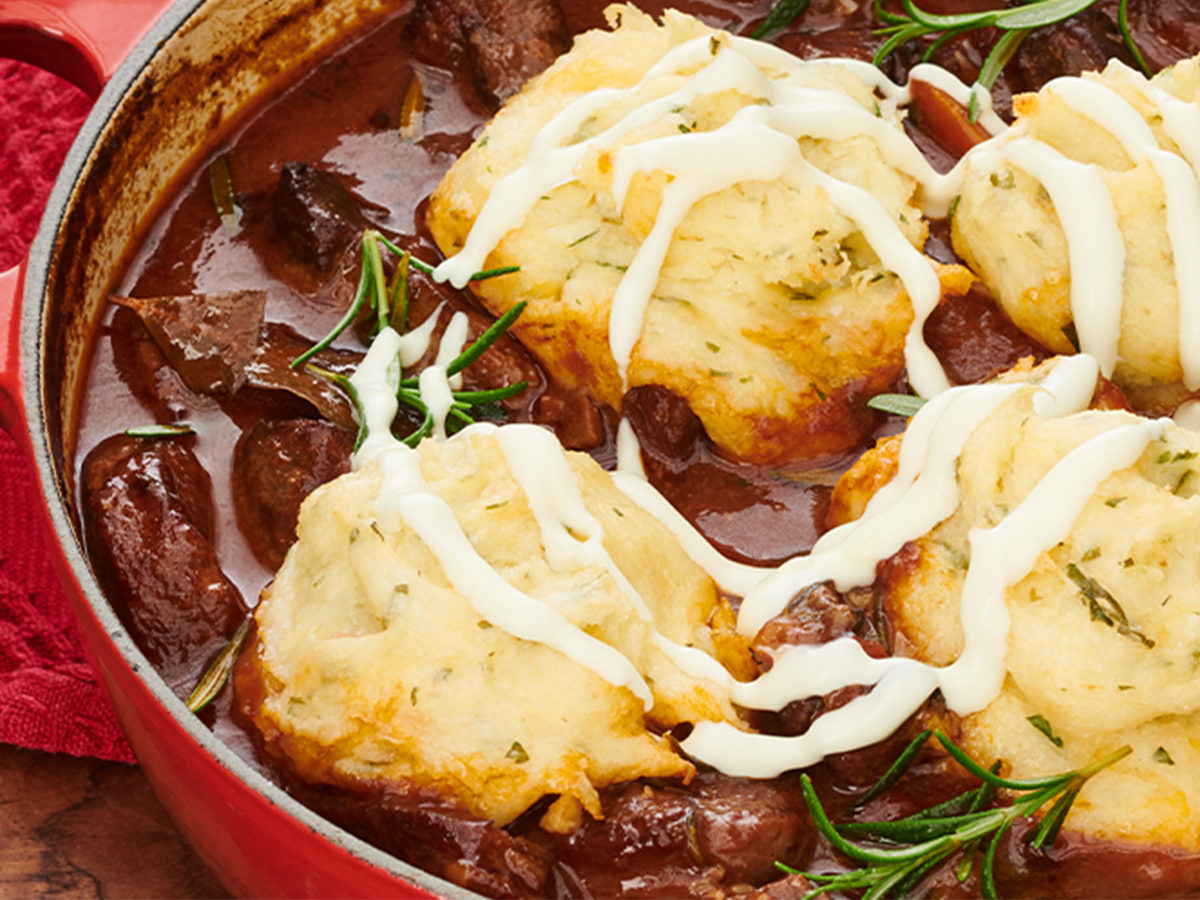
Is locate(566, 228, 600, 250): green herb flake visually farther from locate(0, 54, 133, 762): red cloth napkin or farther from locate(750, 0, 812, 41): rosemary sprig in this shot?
locate(0, 54, 133, 762): red cloth napkin

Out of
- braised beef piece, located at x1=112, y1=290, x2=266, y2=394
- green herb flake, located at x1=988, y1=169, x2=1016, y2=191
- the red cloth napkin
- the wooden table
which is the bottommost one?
the wooden table

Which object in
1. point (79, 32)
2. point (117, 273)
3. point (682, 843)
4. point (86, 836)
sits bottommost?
point (86, 836)

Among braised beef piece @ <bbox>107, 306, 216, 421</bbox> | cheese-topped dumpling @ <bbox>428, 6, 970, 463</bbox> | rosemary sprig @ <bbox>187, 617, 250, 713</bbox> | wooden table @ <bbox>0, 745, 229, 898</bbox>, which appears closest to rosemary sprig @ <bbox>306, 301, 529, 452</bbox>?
cheese-topped dumpling @ <bbox>428, 6, 970, 463</bbox>

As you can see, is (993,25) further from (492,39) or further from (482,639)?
(482,639)

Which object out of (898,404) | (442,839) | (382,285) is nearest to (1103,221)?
(898,404)

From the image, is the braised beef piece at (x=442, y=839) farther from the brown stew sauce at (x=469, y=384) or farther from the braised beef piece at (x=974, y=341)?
the braised beef piece at (x=974, y=341)

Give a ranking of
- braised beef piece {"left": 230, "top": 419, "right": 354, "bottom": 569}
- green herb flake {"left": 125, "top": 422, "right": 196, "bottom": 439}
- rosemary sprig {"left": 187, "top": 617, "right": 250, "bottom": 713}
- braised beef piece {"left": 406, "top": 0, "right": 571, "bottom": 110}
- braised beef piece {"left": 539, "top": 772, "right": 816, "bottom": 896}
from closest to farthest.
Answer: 1. braised beef piece {"left": 539, "top": 772, "right": 816, "bottom": 896}
2. rosemary sprig {"left": 187, "top": 617, "right": 250, "bottom": 713}
3. braised beef piece {"left": 230, "top": 419, "right": 354, "bottom": 569}
4. green herb flake {"left": 125, "top": 422, "right": 196, "bottom": 439}
5. braised beef piece {"left": 406, "top": 0, "right": 571, "bottom": 110}

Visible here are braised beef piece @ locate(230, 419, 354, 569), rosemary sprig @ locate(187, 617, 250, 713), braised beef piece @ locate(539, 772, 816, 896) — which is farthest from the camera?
braised beef piece @ locate(230, 419, 354, 569)
